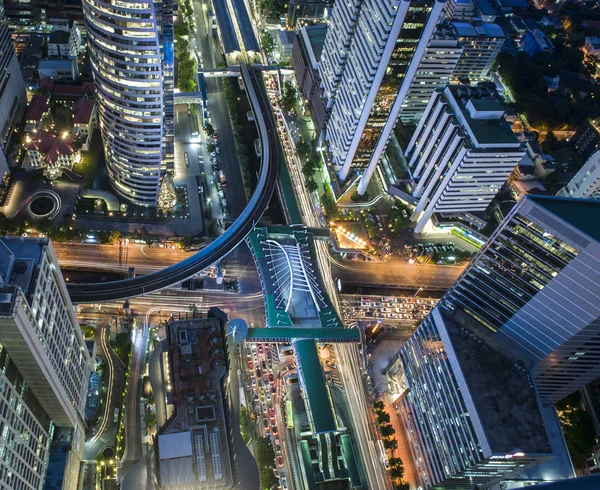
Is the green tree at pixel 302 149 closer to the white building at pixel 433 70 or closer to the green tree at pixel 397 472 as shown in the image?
the white building at pixel 433 70

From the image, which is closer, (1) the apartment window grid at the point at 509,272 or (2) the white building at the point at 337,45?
(1) the apartment window grid at the point at 509,272

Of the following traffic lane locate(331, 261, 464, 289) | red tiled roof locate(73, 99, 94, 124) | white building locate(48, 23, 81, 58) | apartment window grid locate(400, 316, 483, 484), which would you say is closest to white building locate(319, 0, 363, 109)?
traffic lane locate(331, 261, 464, 289)

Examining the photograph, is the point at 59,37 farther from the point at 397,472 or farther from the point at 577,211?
the point at 397,472

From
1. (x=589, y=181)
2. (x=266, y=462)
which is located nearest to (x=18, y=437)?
(x=266, y=462)

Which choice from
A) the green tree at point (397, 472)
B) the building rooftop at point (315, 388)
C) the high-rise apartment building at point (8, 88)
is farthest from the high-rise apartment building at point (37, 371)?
the high-rise apartment building at point (8, 88)

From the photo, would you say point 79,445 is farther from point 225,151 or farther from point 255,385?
point 225,151

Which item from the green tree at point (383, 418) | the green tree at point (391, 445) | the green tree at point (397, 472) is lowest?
the green tree at point (397, 472)
